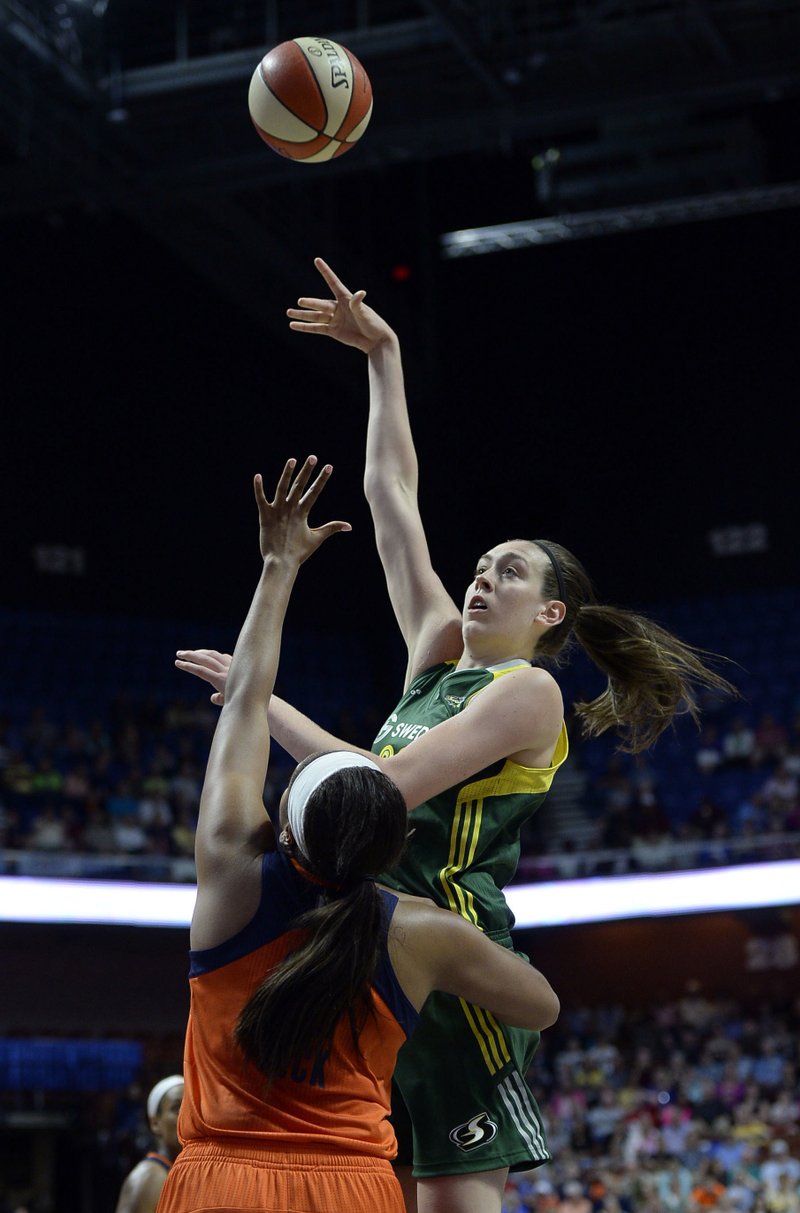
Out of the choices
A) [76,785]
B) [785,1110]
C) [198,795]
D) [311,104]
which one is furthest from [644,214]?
[311,104]

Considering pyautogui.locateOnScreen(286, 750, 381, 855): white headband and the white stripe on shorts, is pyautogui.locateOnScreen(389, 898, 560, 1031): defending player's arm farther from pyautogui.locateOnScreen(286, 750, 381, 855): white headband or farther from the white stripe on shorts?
the white stripe on shorts

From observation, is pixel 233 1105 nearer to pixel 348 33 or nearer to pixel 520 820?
pixel 520 820

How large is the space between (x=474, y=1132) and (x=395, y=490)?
167cm

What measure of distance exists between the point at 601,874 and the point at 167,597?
678cm

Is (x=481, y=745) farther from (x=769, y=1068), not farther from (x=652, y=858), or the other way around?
(x=652, y=858)

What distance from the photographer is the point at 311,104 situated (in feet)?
17.6

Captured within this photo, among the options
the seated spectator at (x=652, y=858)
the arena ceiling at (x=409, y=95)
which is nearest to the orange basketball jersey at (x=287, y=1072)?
the arena ceiling at (x=409, y=95)

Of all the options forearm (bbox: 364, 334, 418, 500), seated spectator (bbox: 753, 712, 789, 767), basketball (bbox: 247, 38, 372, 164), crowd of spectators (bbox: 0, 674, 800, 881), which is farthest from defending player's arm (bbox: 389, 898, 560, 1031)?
seated spectator (bbox: 753, 712, 789, 767)

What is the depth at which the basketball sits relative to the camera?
210 inches

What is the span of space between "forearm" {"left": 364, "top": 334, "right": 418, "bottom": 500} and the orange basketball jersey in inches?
67.3

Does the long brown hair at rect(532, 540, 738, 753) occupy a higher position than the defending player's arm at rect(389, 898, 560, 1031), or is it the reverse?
the long brown hair at rect(532, 540, 738, 753)

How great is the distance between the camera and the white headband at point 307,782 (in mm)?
2428

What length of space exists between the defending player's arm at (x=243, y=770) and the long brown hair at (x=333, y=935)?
4.5 inches

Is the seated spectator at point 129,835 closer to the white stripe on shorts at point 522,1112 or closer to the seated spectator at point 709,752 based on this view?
the seated spectator at point 709,752
